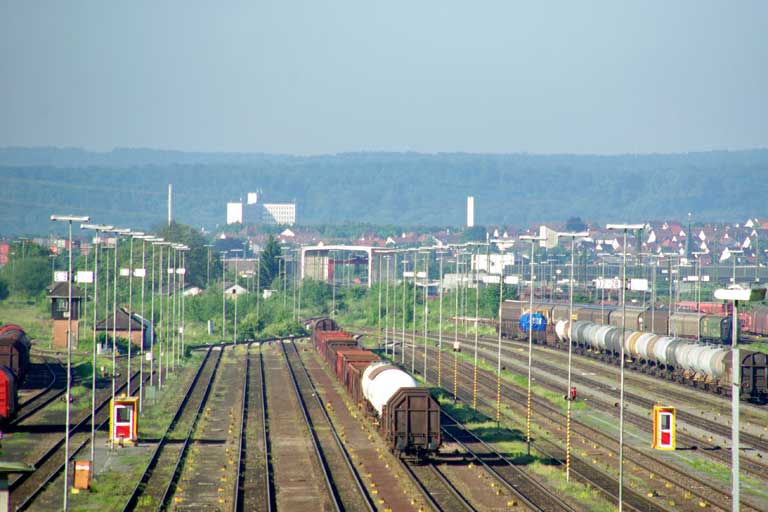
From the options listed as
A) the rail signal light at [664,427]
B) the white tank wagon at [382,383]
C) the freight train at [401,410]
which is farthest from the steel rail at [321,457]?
the rail signal light at [664,427]

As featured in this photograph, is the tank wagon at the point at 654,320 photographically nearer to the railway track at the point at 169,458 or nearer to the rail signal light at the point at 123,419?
the railway track at the point at 169,458

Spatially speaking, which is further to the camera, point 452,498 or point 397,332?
point 397,332

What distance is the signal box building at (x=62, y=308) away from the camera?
9338 centimetres

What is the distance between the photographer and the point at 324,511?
35031 mm

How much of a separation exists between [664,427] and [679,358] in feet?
113

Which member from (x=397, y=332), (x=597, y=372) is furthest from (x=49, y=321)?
(x=597, y=372)

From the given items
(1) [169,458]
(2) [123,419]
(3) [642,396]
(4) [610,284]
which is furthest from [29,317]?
(1) [169,458]

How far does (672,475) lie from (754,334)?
74.2 meters

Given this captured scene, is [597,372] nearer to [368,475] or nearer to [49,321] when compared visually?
[368,475]

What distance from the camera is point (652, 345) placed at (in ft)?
254

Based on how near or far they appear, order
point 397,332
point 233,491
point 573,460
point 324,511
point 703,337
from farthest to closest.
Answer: point 397,332 < point 703,337 < point 573,460 < point 233,491 < point 324,511

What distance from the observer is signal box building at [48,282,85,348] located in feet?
306

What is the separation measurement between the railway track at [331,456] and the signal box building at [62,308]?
1092 inches

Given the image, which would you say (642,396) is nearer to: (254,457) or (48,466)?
(254,457)
